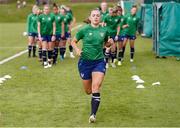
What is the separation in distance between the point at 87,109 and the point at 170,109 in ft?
6.20

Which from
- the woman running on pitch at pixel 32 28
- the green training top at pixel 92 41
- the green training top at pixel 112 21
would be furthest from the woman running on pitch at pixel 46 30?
the green training top at pixel 92 41

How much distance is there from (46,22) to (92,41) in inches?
329

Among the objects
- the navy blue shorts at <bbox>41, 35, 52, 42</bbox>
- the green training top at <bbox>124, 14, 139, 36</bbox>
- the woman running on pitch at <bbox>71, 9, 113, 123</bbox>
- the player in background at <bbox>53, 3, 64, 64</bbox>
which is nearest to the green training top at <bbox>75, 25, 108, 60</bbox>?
the woman running on pitch at <bbox>71, 9, 113, 123</bbox>

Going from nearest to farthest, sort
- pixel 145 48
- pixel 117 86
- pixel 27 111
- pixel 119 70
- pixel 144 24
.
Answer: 1. pixel 27 111
2. pixel 117 86
3. pixel 119 70
4. pixel 145 48
5. pixel 144 24

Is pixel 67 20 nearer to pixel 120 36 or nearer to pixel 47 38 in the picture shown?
pixel 47 38

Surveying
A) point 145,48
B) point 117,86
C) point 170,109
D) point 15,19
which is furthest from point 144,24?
point 15,19

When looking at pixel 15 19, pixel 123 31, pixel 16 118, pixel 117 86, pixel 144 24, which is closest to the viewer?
pixel 16 118

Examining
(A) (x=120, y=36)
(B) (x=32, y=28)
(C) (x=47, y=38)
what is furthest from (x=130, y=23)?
(B) (x=32, y=28)

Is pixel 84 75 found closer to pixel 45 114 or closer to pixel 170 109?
pixel 45 114

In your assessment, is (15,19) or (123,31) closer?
(123,31)

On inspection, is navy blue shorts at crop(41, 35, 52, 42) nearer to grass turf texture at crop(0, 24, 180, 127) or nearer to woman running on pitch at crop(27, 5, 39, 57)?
grass turf texture at crop(0, 24, 180, 127)

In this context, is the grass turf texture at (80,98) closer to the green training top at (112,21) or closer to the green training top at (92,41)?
the green training top at (92,41)

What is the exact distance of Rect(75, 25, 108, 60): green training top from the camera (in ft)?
36.5

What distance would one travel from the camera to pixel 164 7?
22672mm
